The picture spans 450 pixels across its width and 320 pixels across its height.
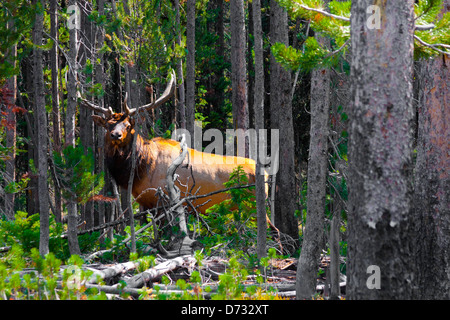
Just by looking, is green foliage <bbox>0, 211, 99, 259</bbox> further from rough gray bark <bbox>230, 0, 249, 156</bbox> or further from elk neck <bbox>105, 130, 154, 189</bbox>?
rough gray bark <bbox>230, 0, 249, 156</bbox>

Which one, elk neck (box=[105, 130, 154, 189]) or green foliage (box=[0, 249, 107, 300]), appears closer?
green foliage (box=[0, 249, 107, 300])

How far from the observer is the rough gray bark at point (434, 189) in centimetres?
638

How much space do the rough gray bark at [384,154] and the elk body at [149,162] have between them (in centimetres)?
557

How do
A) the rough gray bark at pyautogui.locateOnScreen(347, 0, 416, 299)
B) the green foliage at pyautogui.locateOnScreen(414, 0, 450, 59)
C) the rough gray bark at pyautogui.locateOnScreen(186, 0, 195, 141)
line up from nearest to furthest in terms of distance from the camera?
the rough gray bark at pyautogui.locateOnScreen(347, 0, 416, 299) < the green foliage at pyautogui.locateOnScreen(414, 0, 450, 59) < the rough gray bark at pyautogui.locateOnScreen(186, 0, 195, 141)

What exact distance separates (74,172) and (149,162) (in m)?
2.81

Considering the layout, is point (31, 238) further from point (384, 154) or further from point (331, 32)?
point (384, 154)

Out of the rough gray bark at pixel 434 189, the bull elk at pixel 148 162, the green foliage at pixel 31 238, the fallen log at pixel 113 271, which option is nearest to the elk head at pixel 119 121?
the bull elk at pixel 148 162

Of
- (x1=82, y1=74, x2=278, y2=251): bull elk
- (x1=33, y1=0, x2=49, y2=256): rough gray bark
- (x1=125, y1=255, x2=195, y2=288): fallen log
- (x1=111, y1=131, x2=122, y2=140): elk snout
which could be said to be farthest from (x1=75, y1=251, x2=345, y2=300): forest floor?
(x1=111, y1=131, x2=122, y2=140): elk snout

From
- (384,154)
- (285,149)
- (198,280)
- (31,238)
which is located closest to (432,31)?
(384,154)

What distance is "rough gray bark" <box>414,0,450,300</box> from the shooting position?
6375mm

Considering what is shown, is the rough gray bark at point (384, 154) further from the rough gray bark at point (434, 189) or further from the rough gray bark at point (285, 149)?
the rough gray bark at point (285, 149)

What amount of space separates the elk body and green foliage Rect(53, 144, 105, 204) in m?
1.36

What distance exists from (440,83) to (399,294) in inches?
129

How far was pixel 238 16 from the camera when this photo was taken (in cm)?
1323
